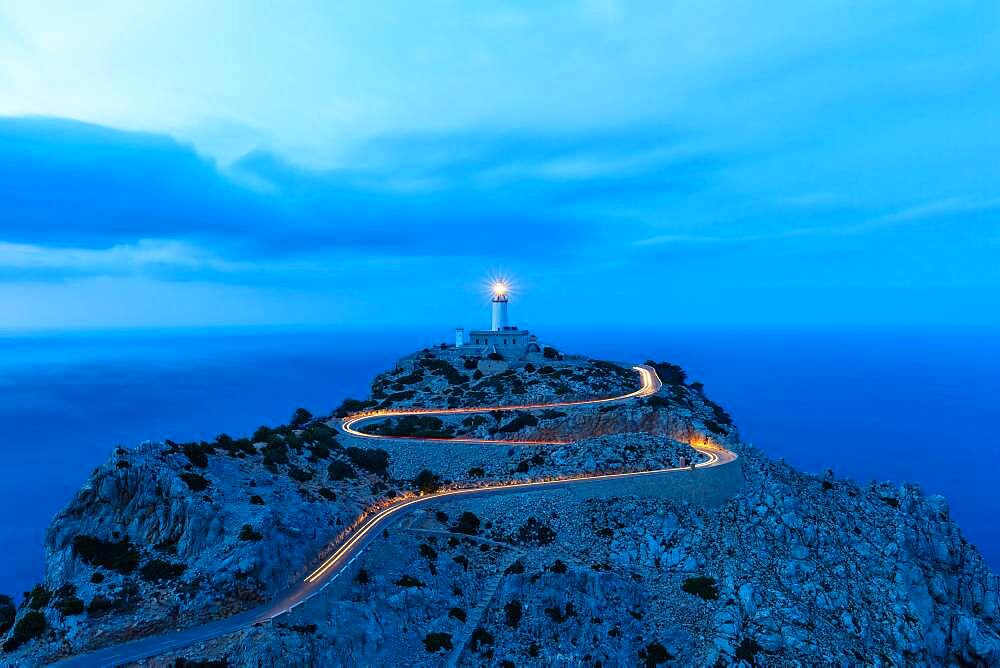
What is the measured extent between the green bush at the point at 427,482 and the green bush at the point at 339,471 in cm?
612

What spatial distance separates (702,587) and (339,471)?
105ft

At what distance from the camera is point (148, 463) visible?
119ft

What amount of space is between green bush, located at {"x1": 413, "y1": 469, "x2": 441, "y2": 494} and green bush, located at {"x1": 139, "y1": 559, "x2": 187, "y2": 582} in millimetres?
22562

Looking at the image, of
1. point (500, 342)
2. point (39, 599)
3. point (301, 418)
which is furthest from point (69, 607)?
point (500, 342)

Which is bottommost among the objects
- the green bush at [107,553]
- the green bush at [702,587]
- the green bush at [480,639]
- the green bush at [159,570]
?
the green bush at [480,639]

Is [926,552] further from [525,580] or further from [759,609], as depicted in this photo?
[525,580]

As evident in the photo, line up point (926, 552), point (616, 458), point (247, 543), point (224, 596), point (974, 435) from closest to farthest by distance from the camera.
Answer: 1. point (224, 596)
2. point (247, 543)
3. point (926, 552)
4. point (616, 458)
5. point (974, 435)

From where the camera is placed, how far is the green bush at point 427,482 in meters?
50.6

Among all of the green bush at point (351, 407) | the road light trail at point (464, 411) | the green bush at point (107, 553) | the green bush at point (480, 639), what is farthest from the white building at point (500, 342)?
the green bush at point (107, 553)

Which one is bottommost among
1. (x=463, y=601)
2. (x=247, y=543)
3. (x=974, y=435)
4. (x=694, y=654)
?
(x=974, y=435)

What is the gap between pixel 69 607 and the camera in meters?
27.0

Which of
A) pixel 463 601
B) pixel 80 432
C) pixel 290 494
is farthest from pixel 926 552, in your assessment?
pixel 80 432

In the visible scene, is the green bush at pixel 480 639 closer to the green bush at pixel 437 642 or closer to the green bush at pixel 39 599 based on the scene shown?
the green bush at pixel 437 642

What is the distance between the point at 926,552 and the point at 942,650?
12.8 metres
